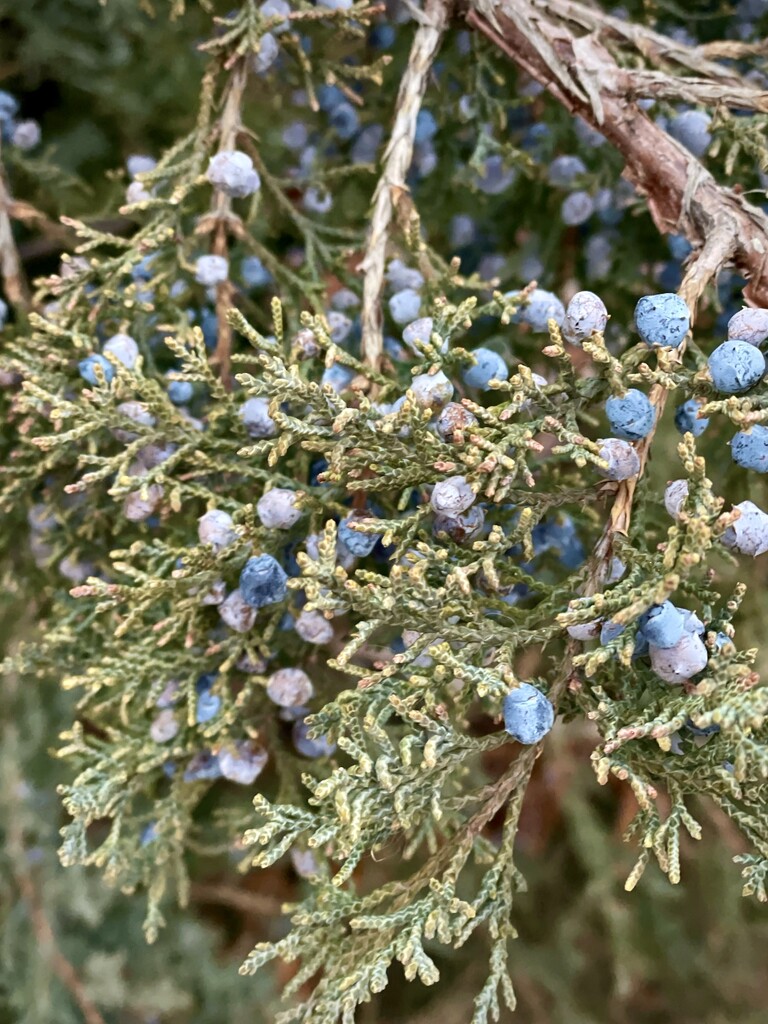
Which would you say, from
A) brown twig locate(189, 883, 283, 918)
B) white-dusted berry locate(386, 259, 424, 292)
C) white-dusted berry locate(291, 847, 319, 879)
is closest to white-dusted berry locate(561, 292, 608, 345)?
white-dusted berry locate(386, 259, 424, 292)

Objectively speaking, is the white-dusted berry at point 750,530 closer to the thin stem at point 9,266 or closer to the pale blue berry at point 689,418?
the pale blue berry at point 689,418

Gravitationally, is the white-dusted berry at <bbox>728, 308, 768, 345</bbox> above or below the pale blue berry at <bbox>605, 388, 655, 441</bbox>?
above

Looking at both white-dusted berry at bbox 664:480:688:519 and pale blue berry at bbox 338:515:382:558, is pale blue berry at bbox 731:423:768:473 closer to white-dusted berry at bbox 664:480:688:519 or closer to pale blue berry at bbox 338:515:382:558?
white-dusted berry at bbox 664:480:688:519

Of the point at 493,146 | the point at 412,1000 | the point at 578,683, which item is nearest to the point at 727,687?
→ the point at 578,683

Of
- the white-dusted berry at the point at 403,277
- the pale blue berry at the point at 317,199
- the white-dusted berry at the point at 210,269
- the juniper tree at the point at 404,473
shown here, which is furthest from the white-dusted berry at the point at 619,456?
the pale blue berry at the point at 317,199

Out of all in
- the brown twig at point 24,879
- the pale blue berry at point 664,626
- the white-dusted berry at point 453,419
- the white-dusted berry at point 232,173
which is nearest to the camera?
the pale blue berry at point 664,626

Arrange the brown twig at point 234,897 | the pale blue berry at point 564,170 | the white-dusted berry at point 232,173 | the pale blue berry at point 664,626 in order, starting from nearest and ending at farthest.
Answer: the pale blue berry at point 664,626, the white-dusted berry at point 232,173, the pale blue berry at point 564,170, the brown twig at point 234,897

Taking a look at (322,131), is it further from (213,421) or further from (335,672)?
(335,672)

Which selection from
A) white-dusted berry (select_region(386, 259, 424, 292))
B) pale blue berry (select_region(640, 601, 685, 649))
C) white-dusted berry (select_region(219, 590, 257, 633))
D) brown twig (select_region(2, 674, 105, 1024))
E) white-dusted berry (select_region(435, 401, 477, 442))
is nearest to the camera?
pale blue berry (select_region(640, 601, 685, 649))
